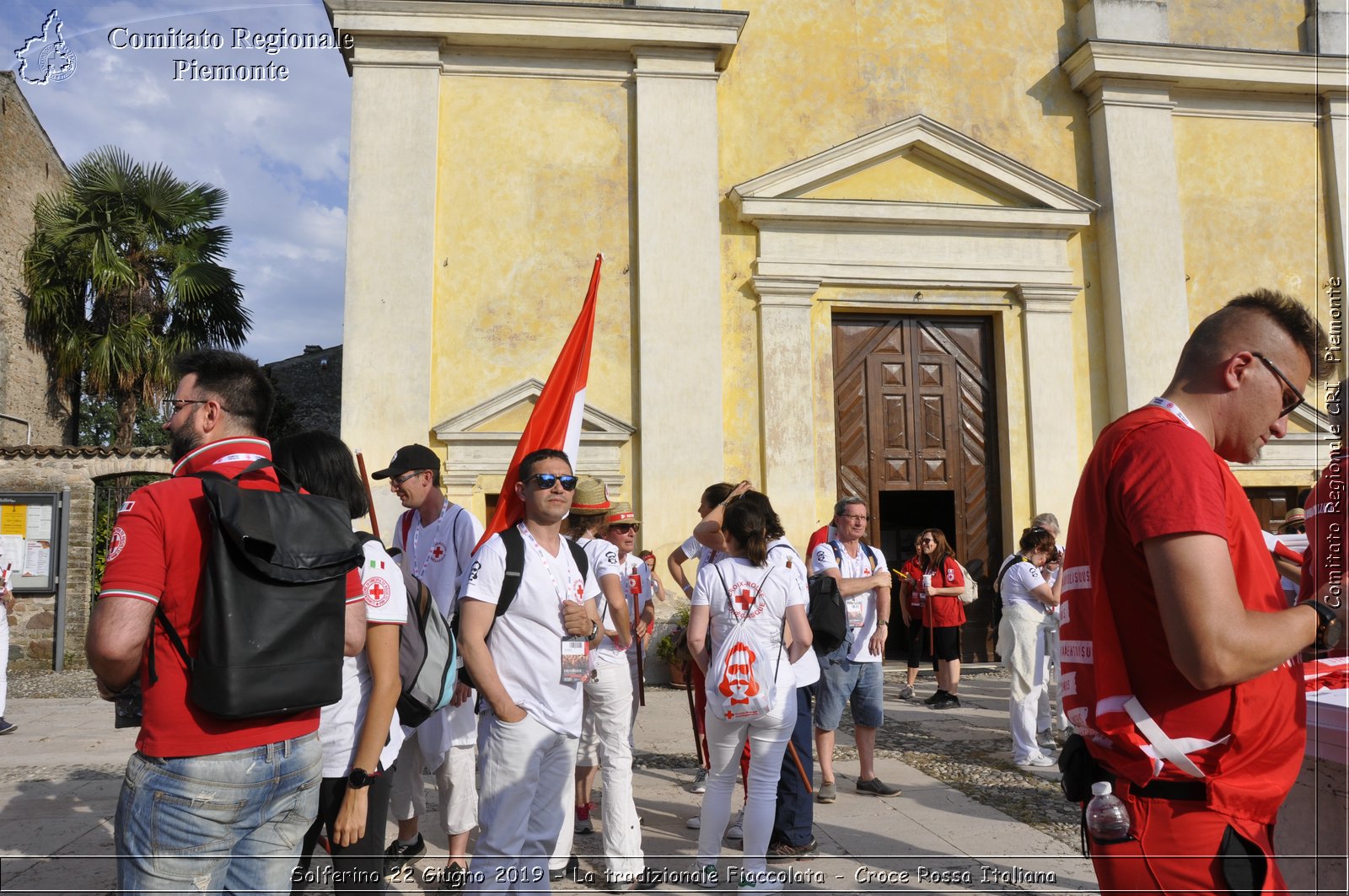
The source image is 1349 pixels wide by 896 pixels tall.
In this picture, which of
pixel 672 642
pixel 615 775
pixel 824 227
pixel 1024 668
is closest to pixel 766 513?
pixel 615 775

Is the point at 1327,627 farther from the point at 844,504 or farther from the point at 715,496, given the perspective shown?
the point at 844,504

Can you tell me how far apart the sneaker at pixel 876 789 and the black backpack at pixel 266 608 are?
16.1 feet

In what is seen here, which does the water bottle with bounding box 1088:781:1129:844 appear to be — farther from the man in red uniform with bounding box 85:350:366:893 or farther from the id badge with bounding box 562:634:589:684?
the id badge with bounding box 562:634:589:684

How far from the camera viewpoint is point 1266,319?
2.21 meters

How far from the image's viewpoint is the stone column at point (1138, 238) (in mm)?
13477

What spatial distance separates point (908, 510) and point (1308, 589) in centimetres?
1458

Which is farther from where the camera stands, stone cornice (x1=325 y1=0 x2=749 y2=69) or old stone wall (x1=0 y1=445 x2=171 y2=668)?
old stone wall (x1=0 y1=445 x2=171 y2=668)

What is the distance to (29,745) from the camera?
8102 millimetres

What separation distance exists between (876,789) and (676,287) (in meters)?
7.80

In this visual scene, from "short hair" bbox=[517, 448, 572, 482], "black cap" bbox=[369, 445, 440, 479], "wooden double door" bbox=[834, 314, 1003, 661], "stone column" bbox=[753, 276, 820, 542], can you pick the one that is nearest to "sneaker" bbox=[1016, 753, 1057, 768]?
"black cap" bbox=[369, 445, 440, 479]

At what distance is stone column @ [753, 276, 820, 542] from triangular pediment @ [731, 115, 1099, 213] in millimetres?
1438

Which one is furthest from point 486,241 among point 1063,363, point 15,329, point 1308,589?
point 15,329

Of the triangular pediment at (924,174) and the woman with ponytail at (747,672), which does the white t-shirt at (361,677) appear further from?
the triangular pediment at (924,174)

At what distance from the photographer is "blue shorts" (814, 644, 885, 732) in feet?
20.8
